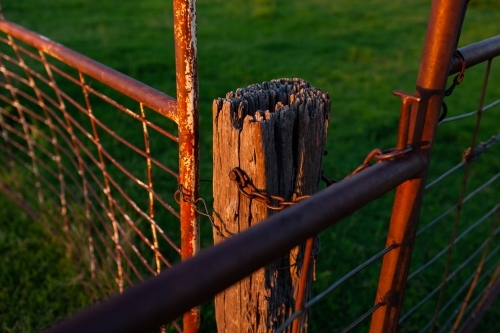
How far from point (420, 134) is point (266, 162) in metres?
0.37

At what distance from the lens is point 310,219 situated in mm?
843

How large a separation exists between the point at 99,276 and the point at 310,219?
237cm

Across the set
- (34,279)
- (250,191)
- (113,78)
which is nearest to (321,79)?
(34,279)

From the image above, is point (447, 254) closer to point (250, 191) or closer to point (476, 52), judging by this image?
point (476, 52)

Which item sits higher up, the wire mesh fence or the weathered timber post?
the weathered timber post

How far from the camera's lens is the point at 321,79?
5945 millimetres

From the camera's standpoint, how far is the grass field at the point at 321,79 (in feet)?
9.69

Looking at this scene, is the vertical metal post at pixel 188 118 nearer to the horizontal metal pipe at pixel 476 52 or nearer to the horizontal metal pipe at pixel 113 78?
the horizontal metal pipe at pixel 113 78

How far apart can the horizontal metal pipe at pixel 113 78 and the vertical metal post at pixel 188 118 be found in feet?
0.24

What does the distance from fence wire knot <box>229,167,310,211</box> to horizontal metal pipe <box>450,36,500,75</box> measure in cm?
52

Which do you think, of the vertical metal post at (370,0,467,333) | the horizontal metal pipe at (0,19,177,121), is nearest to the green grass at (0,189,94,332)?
the horizontal metal pipe at (0,19,177,121)

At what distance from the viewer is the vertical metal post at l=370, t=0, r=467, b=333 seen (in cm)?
96

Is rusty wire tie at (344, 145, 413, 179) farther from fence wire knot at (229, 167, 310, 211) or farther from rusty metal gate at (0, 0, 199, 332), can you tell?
rusty metal gate at (0, 0, 199, 332)

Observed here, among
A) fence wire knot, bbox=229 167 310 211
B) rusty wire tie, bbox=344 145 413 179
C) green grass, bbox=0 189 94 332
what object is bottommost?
green grass, bbox=0 189 94 332
